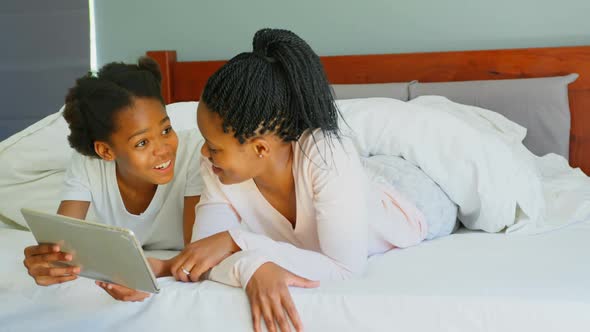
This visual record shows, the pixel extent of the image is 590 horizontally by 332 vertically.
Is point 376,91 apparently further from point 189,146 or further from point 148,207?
point 148,207

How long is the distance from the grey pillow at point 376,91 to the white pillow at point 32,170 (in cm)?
104

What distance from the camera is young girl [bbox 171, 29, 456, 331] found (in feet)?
4.06

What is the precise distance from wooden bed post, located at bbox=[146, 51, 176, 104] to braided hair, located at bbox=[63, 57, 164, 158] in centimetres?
136

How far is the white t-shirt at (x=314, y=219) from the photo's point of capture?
4.15ft

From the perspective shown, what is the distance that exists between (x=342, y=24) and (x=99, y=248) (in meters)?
1.96

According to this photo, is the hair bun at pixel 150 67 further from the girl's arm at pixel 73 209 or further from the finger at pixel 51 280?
the finger at pixel 51 280

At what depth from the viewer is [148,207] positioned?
1.68 m

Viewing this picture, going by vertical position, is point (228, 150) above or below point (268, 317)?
above

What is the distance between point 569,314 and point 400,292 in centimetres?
28

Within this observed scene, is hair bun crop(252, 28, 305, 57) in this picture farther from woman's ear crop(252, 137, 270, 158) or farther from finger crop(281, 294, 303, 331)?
finger crop(281, 294, 303, 331)

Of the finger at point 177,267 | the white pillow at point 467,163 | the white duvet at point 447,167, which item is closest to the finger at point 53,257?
the finger at point 177,267

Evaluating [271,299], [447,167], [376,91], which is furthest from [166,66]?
[271,299]

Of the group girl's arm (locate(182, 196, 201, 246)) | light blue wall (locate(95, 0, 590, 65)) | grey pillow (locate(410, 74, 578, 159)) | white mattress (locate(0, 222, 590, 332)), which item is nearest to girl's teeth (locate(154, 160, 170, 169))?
girl's arm (locate(182, 196, 201, 246))

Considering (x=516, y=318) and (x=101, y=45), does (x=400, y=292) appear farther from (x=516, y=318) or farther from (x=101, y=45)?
(x=101, y=45)
